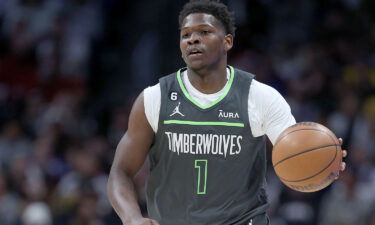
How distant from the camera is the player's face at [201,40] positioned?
531cm

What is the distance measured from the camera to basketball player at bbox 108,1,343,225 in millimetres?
5238

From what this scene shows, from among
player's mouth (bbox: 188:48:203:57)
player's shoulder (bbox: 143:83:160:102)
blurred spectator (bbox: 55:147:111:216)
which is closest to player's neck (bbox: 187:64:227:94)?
player's mouth (bbox: 188:48:203:57)

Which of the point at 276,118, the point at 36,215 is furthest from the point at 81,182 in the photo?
the point at 276,118

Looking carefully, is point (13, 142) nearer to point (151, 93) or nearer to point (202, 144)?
point (151, 93)

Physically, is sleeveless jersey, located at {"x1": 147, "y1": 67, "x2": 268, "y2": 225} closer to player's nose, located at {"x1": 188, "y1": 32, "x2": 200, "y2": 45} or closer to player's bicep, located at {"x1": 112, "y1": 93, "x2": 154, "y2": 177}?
player's bicep, located at {"x1": 112, "y1": 93, "x2": 154, "y2": 177}

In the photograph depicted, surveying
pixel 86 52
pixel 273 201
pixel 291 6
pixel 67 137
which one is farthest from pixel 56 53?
pixel 273 201

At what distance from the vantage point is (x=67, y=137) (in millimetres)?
11500

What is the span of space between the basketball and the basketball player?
0.27 meters

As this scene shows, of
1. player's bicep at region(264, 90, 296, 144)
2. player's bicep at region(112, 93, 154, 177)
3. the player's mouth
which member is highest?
the player's mouth

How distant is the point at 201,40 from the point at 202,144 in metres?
0.68

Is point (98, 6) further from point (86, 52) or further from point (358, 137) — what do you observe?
point (358, 137)

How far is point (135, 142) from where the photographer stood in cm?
530

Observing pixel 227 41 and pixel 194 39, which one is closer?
pixel 194 39

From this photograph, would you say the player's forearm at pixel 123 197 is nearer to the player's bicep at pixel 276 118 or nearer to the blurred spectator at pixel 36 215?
the player's bicep at pixel 276 118
